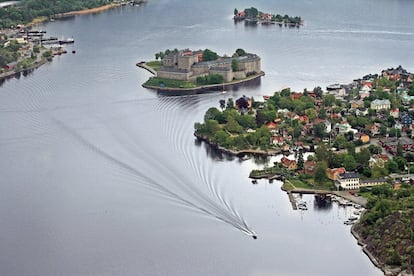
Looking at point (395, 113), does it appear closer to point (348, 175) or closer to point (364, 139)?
point (364, 139)

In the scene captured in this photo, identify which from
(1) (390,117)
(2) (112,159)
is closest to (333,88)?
(1) (390,117)

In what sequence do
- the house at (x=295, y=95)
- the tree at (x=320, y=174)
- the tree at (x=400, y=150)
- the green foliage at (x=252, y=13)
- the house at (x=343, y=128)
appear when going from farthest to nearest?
the green foliage at (x=252, y=13) → the house at (x=295, y=95) → the house at (x=343, y=128) → the tree at (x=400, y=150) → the tree at (x=320, y=174)

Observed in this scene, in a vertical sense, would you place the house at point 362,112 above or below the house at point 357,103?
below

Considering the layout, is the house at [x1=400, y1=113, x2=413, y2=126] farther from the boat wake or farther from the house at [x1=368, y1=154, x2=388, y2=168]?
the boat wake

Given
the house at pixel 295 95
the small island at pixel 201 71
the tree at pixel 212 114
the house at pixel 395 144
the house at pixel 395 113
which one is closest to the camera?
the house at pixel 395 144

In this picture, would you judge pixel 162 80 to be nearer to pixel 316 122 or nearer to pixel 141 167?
pixel 316 122

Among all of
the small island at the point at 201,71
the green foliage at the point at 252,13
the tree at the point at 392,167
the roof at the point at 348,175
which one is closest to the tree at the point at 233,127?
the roof at the point at 348,175

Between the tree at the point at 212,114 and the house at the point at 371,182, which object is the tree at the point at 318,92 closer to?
the tree at the point at 212,114

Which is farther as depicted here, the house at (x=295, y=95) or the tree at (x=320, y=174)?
the house at (x=295, y=95)

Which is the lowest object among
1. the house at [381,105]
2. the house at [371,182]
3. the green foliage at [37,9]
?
the house at [371,182]
